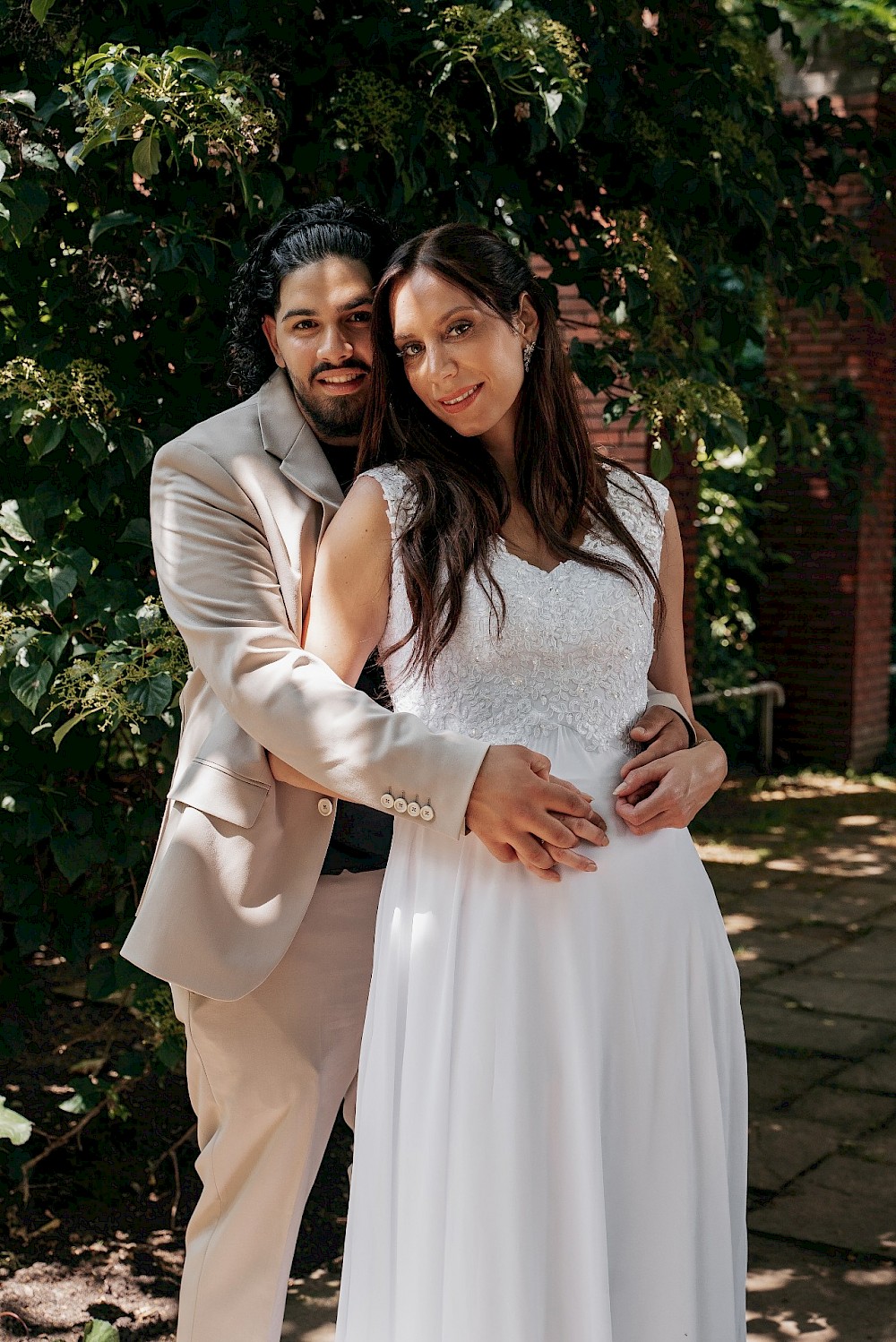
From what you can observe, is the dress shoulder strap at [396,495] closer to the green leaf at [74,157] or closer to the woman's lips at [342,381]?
the woman's lips at [342,381]

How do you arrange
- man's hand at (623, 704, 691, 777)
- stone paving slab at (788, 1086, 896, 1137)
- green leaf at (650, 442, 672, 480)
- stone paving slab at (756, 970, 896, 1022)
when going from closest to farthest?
man's hand at (623, 704, 691, 777), green leaf at (650, 442, 672, 480), stone paving slab at (788, 1086, 896, 1137), stone paving slab at (756, 970, 896, 1022)

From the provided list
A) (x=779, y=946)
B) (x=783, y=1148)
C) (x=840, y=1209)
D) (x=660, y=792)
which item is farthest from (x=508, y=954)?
(x=779, y=946)

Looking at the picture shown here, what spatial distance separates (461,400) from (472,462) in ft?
0.37

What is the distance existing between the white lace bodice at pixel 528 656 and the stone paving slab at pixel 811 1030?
3334 mm

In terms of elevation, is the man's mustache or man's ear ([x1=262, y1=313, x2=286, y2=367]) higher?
man's ear ([x1=262, y1=313, x2=286, y2=367])

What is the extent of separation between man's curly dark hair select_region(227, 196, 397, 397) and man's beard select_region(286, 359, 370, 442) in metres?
0.20

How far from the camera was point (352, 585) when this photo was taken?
6.95 ft

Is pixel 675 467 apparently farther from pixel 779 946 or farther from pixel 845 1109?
pixel 845 1109

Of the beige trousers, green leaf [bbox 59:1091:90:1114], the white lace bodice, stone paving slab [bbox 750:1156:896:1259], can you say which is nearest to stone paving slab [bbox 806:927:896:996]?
stone paving slab [bbox 750:1156:896:1259]

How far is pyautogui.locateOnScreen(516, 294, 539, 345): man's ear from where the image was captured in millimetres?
2230

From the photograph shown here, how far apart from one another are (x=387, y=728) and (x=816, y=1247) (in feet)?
7.84

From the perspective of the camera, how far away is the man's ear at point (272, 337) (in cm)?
253

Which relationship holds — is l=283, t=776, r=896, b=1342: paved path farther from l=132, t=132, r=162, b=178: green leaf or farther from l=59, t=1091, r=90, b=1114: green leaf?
l=132, t=132, r=162, b=178: green leaf

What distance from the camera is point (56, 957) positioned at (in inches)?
219
